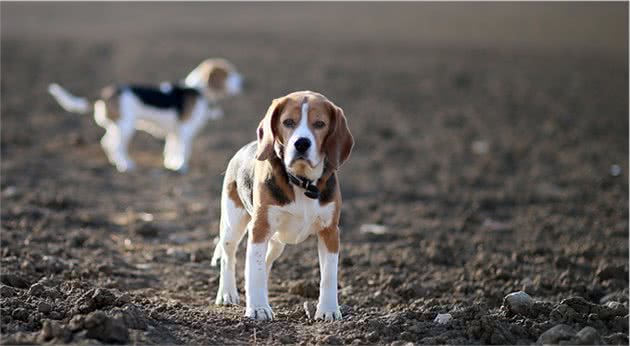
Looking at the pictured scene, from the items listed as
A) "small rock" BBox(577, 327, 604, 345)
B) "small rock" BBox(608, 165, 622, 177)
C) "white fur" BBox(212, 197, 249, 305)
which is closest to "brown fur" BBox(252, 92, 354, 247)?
"white fur" BBox(212, 197, 249, 305)

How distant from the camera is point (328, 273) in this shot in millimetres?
6402

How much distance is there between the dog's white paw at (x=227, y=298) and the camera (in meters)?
7.14

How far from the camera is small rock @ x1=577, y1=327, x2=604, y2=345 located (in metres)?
5.49

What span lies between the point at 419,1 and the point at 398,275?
32592 mm

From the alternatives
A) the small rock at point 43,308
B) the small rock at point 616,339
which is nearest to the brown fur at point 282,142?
the small rock at point 43,308

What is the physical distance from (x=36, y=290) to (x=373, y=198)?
253 inches

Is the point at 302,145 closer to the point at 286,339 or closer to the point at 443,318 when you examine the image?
the point at 286,339

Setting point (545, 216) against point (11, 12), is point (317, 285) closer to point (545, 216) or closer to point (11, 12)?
point (545, 216)

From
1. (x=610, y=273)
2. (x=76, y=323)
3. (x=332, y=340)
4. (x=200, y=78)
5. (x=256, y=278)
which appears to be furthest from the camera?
(x=200, y=78)

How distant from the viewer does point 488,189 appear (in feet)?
42.8

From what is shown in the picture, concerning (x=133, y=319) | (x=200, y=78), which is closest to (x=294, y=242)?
(x=133, y=319)

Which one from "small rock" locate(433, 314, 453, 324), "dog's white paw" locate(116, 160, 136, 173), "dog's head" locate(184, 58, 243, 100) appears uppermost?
"dog's head" locate(184, 58, 243, 100)

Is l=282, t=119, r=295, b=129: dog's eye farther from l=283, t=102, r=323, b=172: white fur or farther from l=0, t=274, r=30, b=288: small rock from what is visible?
l=0, t=274, r=30, b=288: small rock

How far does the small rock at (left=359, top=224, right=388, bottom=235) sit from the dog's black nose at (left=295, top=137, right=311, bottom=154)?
14.5ft
